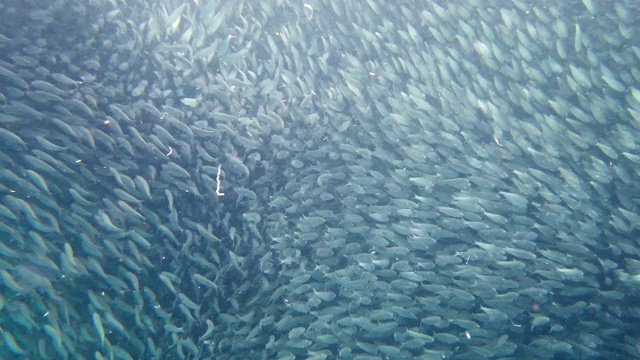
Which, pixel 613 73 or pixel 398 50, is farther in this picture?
pixel 398 50

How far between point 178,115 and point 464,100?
3798 mm

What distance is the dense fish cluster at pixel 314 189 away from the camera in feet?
17.1

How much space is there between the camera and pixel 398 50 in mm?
6414

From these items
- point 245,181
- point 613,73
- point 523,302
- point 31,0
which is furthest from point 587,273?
point 31,0

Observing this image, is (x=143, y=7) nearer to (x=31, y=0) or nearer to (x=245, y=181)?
(x=31, y=0)

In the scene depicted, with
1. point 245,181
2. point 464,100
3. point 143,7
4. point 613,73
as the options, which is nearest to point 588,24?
point 613,73

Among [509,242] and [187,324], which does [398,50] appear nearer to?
[509,242]

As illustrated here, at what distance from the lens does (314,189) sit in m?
6.00

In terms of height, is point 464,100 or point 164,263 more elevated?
point 464,100

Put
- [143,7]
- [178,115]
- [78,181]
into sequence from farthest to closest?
[143,7]
[178,115]
[78,181]

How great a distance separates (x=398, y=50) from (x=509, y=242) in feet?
9.98

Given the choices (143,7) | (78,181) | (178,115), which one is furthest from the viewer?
(143,7)

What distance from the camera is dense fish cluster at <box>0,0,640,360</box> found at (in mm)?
5203

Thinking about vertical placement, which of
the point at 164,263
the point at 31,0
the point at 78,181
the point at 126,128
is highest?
the point at 31,0
